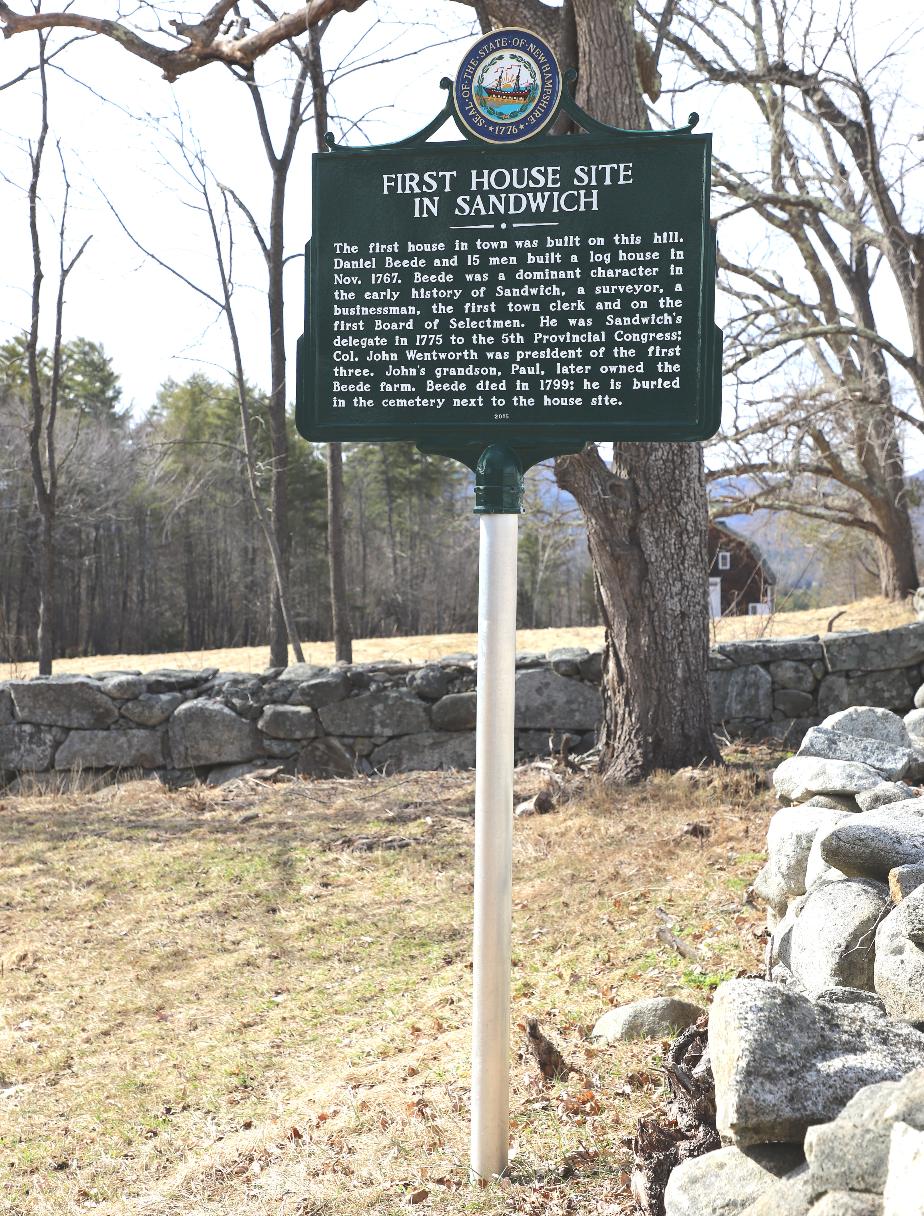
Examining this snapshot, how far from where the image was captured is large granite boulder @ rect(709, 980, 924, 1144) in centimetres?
257

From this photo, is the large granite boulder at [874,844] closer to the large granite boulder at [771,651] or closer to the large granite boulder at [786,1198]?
the large granite boulder at [786,1198]

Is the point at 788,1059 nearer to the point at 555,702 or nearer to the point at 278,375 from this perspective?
the point at 555,702

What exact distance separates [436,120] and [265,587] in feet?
136

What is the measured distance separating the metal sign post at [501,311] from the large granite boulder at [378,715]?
21.6 ft

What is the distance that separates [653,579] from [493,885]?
506 cm

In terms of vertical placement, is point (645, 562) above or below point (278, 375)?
below

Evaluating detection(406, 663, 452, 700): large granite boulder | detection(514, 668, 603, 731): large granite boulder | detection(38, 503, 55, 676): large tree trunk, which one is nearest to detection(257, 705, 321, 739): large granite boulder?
detection(406, 663, 452, 700): large granite boulder

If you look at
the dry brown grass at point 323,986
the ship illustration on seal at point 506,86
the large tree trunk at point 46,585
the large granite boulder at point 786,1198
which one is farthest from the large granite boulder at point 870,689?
the large tree trunk at point 46,585

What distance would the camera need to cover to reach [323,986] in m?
5.53

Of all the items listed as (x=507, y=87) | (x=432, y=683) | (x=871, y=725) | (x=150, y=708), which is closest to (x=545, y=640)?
(x=432, y=683)

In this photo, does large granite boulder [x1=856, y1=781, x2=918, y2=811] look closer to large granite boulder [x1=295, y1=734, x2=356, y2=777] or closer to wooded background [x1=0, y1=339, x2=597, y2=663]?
large granite boulder [x1=295, y1=734, x2=356, y2=777]

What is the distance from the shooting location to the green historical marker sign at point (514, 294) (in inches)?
136

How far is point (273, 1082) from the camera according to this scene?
455cm

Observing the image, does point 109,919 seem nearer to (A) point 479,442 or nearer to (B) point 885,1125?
(A) point 479,442
